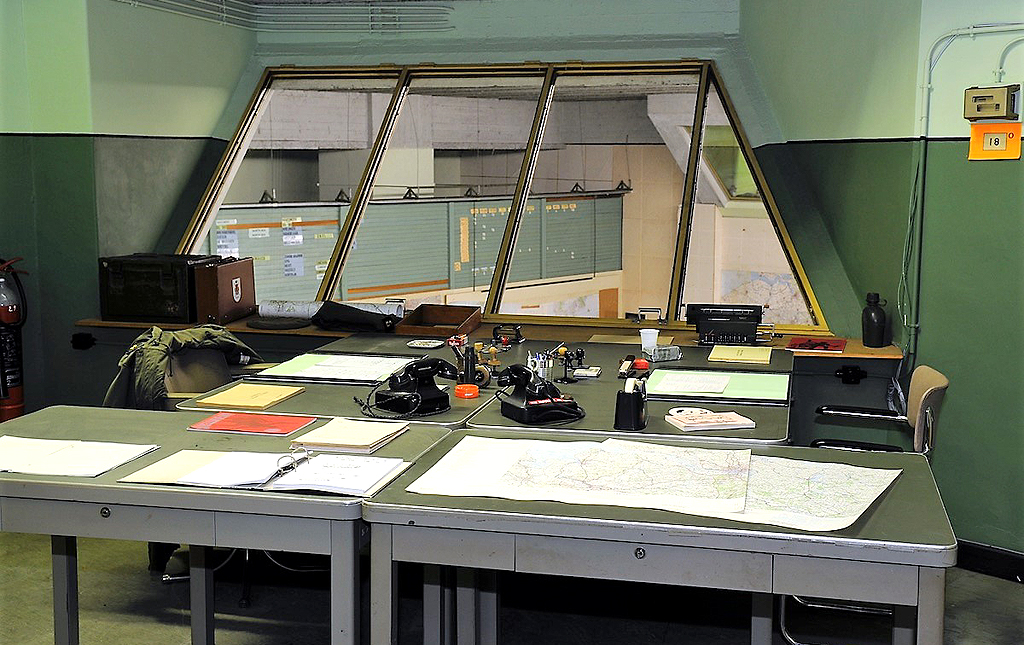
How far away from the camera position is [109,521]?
2.53 meters

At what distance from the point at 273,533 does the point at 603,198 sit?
4033 mm

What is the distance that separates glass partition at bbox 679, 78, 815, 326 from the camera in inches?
220

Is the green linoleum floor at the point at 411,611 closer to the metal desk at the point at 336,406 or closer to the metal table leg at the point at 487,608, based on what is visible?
the metal table leg at the point at 487,608

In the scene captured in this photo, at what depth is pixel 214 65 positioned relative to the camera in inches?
250

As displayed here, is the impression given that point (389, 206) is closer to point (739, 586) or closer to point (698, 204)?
point (698, 204)

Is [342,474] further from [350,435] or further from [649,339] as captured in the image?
[649,339]

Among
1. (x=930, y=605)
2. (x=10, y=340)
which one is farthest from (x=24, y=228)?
(x=930, y=605)

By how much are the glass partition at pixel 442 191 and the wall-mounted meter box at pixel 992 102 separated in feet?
8.30

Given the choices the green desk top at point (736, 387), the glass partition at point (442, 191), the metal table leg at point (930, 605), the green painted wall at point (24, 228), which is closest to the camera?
the metal table leg at point (930, 605)

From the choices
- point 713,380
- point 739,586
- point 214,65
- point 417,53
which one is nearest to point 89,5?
point 214,65

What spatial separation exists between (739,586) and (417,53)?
4712mm

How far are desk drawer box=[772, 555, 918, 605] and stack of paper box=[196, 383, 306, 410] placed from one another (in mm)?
1821

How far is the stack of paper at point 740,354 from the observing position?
4379 mm

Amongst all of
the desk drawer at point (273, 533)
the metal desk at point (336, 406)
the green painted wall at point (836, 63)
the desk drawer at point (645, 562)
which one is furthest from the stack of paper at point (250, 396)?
the green painted wall at point (836, 63)
